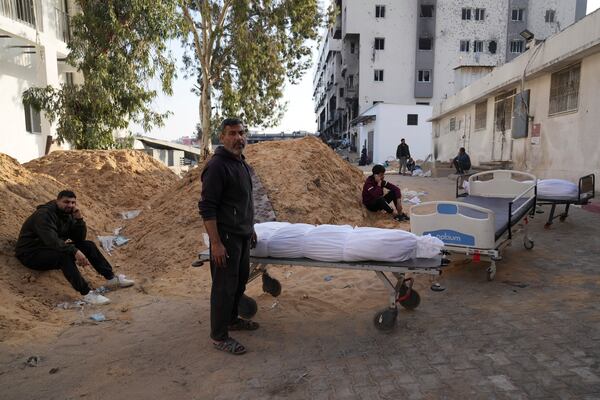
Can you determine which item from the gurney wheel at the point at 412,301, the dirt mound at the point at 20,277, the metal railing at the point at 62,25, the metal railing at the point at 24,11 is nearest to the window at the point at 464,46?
the metal railing at the point at 62,25

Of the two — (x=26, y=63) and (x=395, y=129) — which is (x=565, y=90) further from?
(x=395, y=129)

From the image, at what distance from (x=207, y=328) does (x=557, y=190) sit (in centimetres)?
657

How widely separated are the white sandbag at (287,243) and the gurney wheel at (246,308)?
506 millimetres

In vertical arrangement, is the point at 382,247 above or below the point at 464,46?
below

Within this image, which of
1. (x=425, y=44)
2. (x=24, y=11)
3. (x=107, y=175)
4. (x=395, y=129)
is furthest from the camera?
(x=425, y=44)

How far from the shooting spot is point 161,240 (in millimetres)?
7270

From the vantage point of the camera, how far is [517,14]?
3781 centimetres

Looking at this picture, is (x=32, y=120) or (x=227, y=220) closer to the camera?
(x=227, y=220)

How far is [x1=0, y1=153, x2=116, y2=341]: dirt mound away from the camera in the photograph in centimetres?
405

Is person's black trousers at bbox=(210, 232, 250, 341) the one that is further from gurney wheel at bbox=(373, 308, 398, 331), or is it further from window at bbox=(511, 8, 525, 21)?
window at bbox=(511, 8, 525, 21)

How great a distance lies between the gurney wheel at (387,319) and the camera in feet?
12.0

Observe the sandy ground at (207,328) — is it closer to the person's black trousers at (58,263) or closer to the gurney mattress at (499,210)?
the person's black trousers at (58,263)

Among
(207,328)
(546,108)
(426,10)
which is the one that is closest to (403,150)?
(546,108)

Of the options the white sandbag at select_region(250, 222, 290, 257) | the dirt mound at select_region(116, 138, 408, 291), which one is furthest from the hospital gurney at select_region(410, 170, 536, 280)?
the dirt mound at select_region(116, 138, 408, 291)
